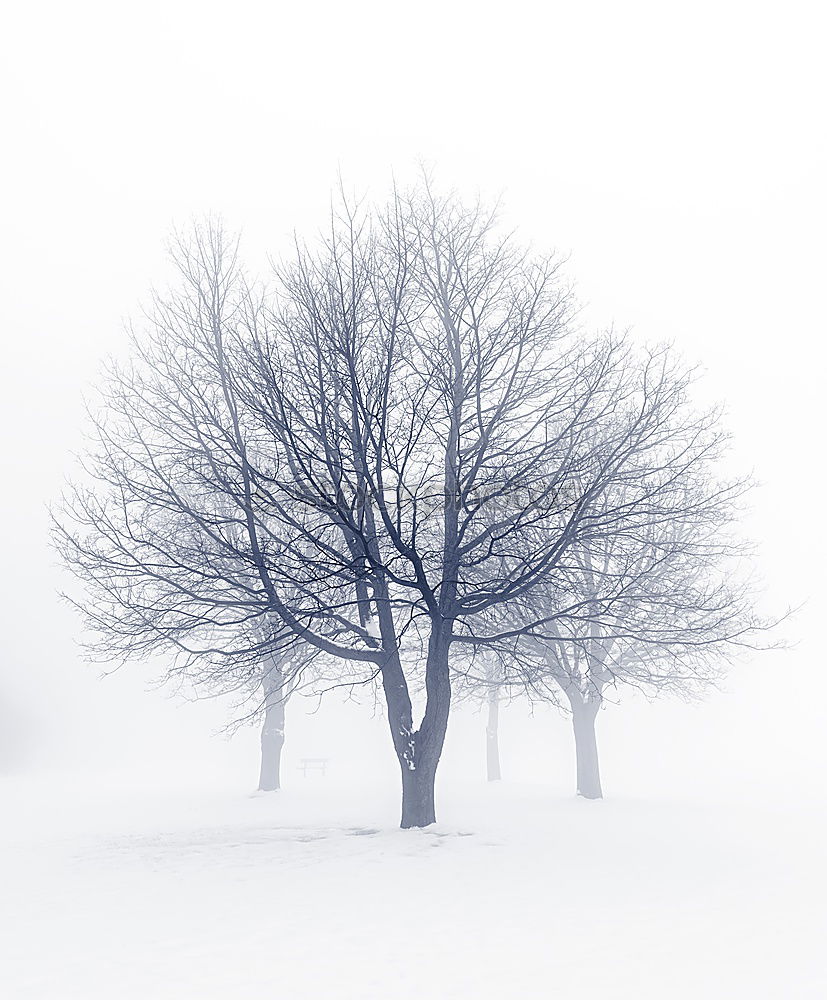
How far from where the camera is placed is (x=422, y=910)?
8.00 meters

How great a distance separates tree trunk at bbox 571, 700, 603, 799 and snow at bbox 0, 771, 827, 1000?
4592 mm

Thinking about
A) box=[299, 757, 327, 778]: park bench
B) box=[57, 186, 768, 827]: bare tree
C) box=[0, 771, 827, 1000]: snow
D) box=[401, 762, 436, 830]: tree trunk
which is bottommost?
box=[0, 771, 827, 1000]: snow

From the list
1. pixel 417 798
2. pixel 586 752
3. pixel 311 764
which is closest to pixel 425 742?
pixel 417 798

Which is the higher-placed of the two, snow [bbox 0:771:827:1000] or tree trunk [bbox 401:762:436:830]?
tree trunk [bbox 401:762:436:830]

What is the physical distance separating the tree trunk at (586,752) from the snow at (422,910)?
4592 mm

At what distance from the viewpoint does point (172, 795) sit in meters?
25.5

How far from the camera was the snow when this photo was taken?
5.95 meters

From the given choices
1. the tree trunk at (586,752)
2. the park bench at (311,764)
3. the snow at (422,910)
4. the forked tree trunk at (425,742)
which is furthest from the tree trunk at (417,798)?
the park bench at (311,764)

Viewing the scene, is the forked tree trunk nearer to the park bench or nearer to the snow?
the snow

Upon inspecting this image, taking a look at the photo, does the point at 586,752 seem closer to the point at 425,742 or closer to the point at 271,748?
the point at 425,742

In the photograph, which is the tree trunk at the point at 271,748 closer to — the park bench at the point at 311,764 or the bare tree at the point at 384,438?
the bare tree at the point at 384,438

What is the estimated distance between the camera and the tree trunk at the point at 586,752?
20266 mm

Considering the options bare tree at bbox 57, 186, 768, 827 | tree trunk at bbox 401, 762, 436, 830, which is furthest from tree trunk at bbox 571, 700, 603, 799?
tree trunk at bbox 401, 762, 436, 830

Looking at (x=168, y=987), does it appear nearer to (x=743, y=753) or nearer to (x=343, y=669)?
(x=343, y=669)
